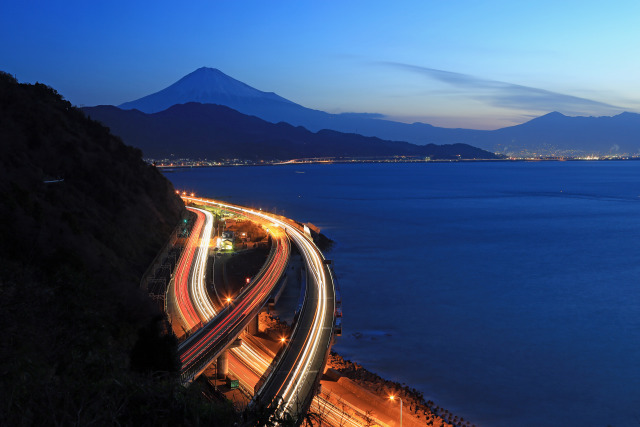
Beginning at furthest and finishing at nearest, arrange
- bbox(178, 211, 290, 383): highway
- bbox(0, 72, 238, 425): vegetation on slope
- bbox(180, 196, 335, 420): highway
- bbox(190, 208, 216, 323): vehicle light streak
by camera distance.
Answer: bbox(190, 208, 216, 323): vehicle light streak, bbox(178, 211, 290, 383): highway, bbox(180, 196, 335, 420): highway, bbox(0, 72, 238, 425): vegetation on slope

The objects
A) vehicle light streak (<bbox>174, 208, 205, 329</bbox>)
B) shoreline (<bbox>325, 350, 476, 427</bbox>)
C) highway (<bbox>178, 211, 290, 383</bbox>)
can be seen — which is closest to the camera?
highway (<bbox>178, 211, 290, 383</bbox>)

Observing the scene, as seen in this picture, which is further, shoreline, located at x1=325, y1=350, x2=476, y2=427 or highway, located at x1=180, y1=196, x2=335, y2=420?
shoreline, located at x1=325, y1=350, x2=476, y2=427

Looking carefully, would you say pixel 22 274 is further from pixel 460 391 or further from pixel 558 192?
pixel 558 192

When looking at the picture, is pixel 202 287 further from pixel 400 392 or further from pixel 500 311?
pixel 500 311

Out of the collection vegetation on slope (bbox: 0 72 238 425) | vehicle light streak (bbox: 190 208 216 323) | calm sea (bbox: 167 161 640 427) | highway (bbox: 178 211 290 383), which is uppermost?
vegetation on slope (bbox: 0 72 238 425)

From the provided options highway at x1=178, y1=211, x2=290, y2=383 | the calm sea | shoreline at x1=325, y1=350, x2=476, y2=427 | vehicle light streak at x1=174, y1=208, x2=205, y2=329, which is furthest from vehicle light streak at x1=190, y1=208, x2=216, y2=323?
the calm sea

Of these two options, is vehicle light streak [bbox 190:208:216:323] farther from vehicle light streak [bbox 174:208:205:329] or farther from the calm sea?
the calm sea
